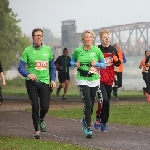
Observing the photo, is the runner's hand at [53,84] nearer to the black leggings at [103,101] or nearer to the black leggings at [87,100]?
the black leggings at [87,100]

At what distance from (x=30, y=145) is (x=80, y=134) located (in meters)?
2.06

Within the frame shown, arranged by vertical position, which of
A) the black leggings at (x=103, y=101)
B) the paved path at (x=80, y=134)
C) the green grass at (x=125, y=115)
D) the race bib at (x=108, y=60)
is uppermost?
the race bib at (x=108, y=60)

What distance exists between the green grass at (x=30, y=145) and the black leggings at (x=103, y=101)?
78.8 inches

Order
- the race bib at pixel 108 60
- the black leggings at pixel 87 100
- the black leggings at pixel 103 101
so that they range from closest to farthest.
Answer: the black leggings at pixel 87 100
the black leggings at pixel 103 101
the race bib at pixel 108 60

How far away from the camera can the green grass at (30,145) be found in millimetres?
8883


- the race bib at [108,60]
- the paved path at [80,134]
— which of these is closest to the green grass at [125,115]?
the paved path at [80,134]

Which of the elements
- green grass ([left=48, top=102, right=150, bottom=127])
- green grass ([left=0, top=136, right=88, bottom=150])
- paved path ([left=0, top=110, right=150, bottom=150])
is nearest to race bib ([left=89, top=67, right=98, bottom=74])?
paved path ([left=0, top=110, right=150, bottom=150])

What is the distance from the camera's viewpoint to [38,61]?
1059 centimetres

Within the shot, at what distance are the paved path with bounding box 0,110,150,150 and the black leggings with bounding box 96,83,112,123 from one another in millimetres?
298

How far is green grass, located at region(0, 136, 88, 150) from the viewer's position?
888 cm

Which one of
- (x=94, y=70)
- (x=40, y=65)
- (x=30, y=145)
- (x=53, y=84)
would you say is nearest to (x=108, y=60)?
(x=94, y=70)

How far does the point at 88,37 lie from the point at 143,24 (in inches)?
4651

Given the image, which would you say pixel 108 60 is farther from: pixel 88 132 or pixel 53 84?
pixel 88 132

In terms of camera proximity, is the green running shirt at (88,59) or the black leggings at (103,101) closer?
the green running shirt at (88,59)
